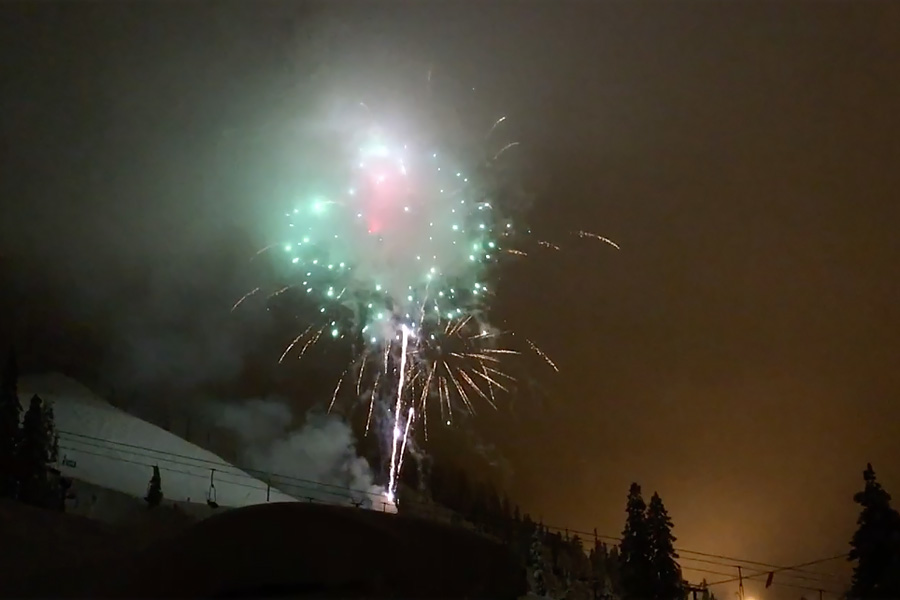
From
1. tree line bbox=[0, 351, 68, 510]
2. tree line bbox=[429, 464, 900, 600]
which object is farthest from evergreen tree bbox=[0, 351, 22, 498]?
tree line bbox=[429, 464, 900, 600]

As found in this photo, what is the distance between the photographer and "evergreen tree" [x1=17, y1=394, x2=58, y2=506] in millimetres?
37562

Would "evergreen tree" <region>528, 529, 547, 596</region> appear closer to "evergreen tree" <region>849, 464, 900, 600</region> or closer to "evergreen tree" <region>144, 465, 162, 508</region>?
"evergreen tree" <region>849, 464, 900, 600</region>

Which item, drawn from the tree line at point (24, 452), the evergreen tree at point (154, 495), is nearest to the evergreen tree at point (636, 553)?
the tree line at point (24, 452)

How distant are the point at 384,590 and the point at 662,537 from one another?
26.2 m

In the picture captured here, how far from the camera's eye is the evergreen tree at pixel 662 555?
33219 millimetres

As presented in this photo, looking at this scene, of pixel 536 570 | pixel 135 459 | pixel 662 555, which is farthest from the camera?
pixel 135 459

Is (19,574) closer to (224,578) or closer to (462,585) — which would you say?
(224,578)

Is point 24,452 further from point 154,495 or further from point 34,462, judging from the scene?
point 154,495

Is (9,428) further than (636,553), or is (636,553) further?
(9,428)

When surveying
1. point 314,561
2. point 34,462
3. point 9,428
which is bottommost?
point 314,561

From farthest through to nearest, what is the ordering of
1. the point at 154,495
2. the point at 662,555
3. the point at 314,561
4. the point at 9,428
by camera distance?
1. the point at 154,495
2. the point at 9,428
3. the point at 662,555
4. the point at 314,561

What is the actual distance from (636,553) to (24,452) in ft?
94.3

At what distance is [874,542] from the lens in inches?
1019

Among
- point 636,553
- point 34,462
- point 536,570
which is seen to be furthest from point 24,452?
point 536,570
